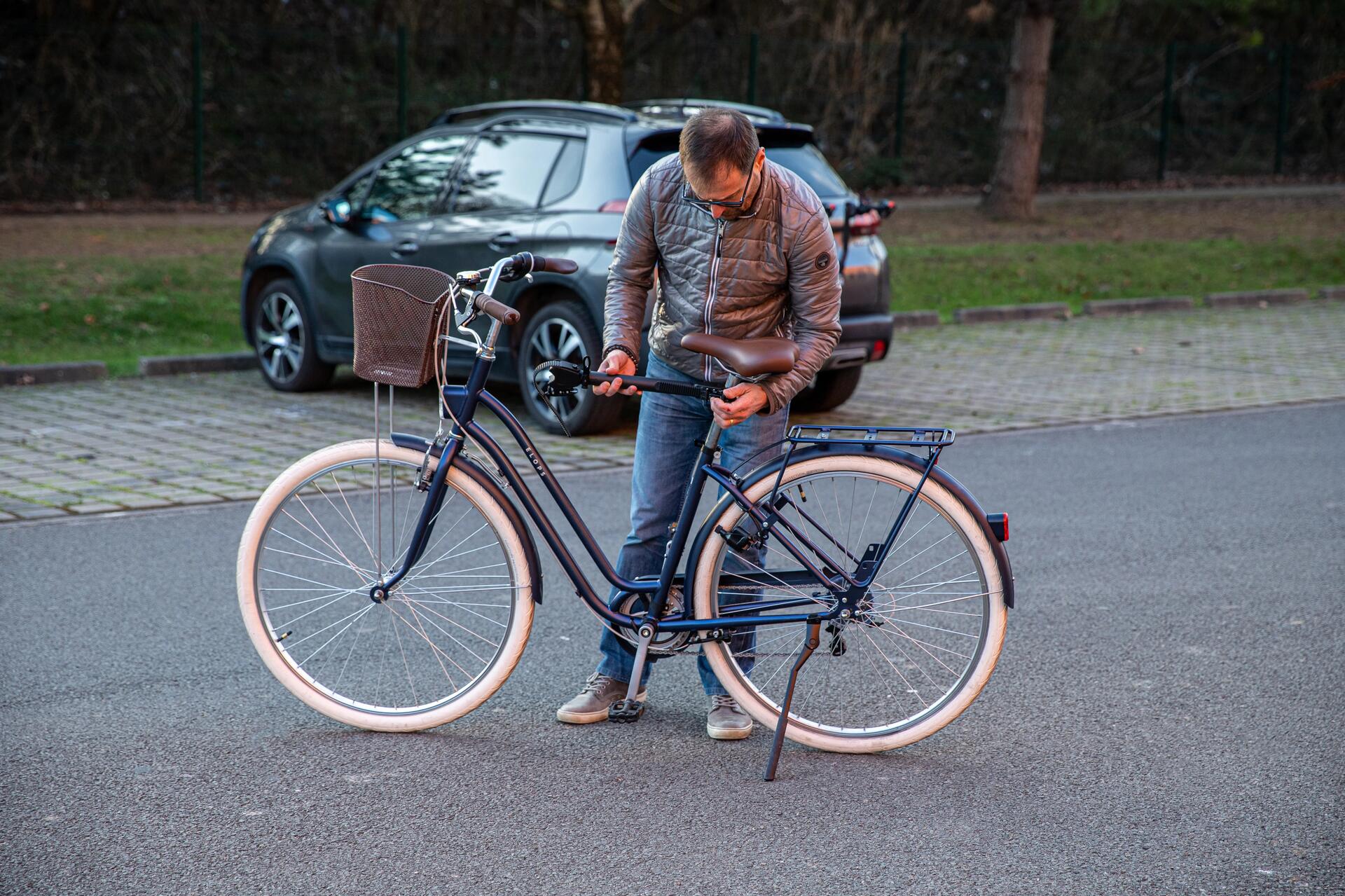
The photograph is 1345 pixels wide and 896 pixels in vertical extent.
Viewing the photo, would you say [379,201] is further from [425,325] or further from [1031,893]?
[1031,893]

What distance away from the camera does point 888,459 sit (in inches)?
164

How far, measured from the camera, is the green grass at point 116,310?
37.5 feet

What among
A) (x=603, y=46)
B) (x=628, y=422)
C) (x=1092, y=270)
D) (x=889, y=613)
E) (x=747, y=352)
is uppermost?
(x=603, y=46)

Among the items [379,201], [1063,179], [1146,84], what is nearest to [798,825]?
[379,201]

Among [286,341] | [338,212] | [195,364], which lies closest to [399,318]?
[338,212]

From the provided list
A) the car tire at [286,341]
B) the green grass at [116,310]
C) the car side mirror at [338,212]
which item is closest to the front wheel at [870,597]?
the car side mirror at [338,212]

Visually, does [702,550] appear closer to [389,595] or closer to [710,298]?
[710,298]

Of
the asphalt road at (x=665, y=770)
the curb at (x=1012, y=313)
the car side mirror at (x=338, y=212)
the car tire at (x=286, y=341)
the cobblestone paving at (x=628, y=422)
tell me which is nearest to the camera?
the asphalt road at (x=665, y=770)

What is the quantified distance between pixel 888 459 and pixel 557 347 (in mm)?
4989

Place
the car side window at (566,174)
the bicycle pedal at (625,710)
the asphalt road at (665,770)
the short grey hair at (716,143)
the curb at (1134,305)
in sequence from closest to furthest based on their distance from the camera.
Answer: the asphalt road at (665,770) < the short grey hair at (716,143) < the bicycle pedal at (625,710) < the car side window at (566,174) < the curb at (1134,305)

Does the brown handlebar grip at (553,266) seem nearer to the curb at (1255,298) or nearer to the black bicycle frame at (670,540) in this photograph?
the black bicycle frame at (670,540)

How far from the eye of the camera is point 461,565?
4.77 m

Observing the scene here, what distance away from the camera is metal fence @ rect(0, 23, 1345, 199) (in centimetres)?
2002

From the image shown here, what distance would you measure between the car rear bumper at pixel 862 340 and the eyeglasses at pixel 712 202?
4.69 metres
